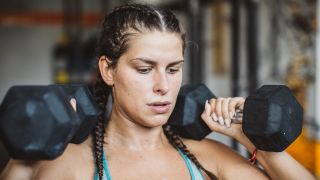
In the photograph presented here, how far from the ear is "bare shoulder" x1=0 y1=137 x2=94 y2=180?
21 centimetres

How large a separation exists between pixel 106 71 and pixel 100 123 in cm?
18

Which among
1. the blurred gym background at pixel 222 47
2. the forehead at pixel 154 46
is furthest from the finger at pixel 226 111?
the blurred gym background at pixel 222 47

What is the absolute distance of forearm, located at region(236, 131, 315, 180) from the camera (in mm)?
1427

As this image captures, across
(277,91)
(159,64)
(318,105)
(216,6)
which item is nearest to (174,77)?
(159,64)

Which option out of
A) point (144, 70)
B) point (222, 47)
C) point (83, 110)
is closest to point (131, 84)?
point (144, 70)

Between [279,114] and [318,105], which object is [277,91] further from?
[318,105]

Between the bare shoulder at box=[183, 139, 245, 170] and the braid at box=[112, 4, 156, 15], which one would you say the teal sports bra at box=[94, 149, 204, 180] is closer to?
the bare shoulder at box=[183, 139, 245, 170]

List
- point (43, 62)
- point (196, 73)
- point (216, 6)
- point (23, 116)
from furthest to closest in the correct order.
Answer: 1. point (43, 62)
2. point (216, 6)
3. point (196, 73)
4. point (23, 116)

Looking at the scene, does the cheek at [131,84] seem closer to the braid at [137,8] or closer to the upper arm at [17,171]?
the braid at [137,8]

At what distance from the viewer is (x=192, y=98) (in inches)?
64.3

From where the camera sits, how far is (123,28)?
4.74 feet

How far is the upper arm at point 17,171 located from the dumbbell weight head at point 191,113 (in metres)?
0.55

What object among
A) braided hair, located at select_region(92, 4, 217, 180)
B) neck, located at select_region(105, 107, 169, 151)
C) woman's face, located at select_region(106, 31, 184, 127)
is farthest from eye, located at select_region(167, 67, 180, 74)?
neck, located at select_region(105, 107, 169, 151)

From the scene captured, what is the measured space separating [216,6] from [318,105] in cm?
307
